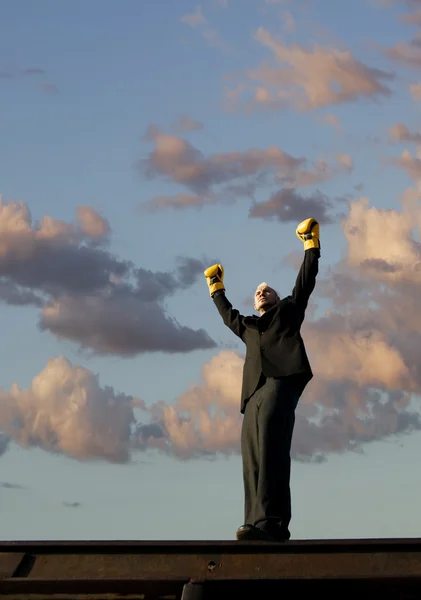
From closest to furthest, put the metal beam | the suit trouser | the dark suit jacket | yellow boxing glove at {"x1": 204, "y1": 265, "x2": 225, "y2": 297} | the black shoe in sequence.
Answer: the metal beam → the black shoe → the suit trouser → the dark suit jacket → yellow boxing glove at {"x1": 204, "y1": 265, "x2": 225, "y2": 297}

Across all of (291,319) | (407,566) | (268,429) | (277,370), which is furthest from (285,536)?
(407,566)

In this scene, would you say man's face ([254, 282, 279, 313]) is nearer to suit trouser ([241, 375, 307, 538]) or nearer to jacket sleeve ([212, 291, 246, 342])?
jacket sleeve ([212, 291, 246, 342])

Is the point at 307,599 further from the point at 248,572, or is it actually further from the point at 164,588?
the point at 164,588

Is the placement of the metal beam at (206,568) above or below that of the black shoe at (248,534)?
below

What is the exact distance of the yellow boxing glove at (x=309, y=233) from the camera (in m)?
8.29

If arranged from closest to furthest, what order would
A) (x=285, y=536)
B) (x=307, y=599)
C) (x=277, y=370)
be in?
(x=307, y=599) → (x=285, y=536) → (x=277, y=370)

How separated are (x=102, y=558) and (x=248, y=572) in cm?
84

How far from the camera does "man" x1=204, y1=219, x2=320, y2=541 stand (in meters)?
7.69

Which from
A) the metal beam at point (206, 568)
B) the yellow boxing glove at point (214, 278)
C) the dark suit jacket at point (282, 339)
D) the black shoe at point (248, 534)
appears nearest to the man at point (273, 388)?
the dark suit jacket at point (282, 339)

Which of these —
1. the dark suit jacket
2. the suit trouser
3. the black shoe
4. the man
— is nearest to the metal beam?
the black shoe

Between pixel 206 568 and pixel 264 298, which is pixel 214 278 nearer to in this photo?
pixel 264 298

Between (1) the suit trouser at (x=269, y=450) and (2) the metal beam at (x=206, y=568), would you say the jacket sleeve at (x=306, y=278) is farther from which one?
(2) the metal beam at (x=206, y=568)

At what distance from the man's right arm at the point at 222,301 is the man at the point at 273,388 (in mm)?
23

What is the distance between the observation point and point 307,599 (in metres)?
4.86
